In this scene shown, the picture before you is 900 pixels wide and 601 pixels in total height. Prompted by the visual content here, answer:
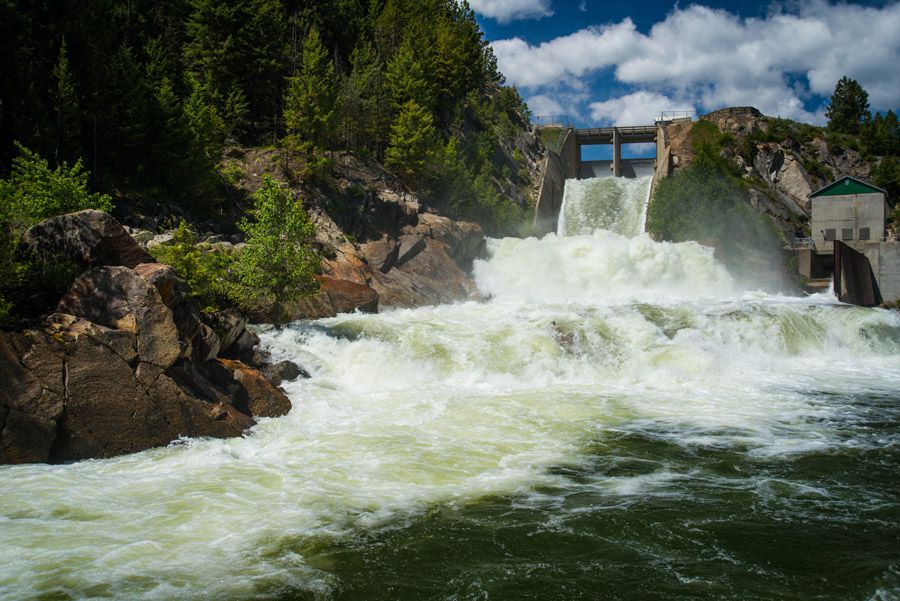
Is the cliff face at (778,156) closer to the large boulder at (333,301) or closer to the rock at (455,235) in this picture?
the rock at (455,235)

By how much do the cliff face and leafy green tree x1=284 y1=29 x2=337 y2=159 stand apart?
3424 centimetres

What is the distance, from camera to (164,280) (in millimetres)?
16750

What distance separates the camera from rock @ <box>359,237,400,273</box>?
37956 millimetres

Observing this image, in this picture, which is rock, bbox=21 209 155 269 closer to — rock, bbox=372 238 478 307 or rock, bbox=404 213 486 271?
rock, bbox=372 238 478 307

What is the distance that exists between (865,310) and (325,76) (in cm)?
3519

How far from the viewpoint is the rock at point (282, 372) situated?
2078cm

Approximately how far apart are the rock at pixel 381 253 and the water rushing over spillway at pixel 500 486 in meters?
12.0

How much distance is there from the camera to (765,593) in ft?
27.7

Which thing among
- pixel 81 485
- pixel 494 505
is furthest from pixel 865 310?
pixel 81 485

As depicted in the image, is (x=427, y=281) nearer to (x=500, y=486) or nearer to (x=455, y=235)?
(x=455, y=235)

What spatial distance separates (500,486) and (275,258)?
48.0 feet

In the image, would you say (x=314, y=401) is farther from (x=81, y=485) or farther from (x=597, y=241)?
(x=597, y=241)

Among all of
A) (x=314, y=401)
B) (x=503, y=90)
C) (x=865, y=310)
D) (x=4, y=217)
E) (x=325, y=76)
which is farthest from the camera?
(x=503, y=90)

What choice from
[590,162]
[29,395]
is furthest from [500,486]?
[590,162]
